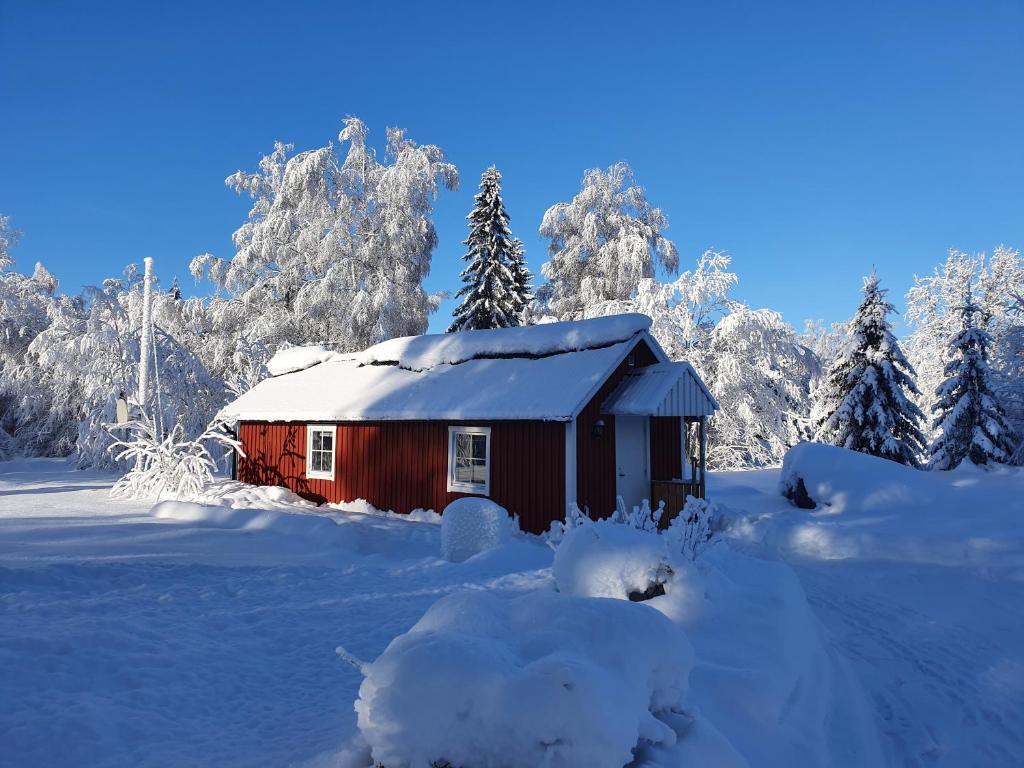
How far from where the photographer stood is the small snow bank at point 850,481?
13.2m

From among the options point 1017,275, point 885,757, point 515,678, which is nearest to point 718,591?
point 885,757

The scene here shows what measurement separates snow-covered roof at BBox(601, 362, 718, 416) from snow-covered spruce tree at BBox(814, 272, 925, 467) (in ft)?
31.5

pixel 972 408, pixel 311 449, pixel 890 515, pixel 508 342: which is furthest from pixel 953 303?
pixel 311 449

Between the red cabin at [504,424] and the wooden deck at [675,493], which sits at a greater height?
the red cabin at [504,424]

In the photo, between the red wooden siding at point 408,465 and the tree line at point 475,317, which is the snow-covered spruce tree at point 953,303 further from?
the red wooden siding at point 408,465

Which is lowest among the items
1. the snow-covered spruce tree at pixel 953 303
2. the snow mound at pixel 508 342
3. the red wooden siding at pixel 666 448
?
the red wooden siding at pixel 666 448

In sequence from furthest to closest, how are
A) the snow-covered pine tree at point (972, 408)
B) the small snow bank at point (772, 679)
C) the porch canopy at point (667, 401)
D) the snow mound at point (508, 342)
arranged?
1. the snow-covered pine tree at point (972, 408)
2. the snow mound at point (508, 342)
3. the porch canopy at point (667, 401)
4. the small snow bank at point (772, 679)

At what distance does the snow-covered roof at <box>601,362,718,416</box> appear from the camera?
1129cm

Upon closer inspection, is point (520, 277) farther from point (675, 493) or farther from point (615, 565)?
A: point (615, 565)

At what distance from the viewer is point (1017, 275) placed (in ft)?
88.6

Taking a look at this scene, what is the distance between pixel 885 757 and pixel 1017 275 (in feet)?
101

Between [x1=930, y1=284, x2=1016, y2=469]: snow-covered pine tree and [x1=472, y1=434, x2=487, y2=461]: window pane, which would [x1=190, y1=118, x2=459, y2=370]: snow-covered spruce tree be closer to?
[x1=472, y1=434, x2=487, y2=461]: window pane

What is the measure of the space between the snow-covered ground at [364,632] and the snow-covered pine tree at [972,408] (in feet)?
27.1

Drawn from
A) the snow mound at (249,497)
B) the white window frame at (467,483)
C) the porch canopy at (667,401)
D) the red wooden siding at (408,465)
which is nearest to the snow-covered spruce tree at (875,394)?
the porch canopy at (667,401)
